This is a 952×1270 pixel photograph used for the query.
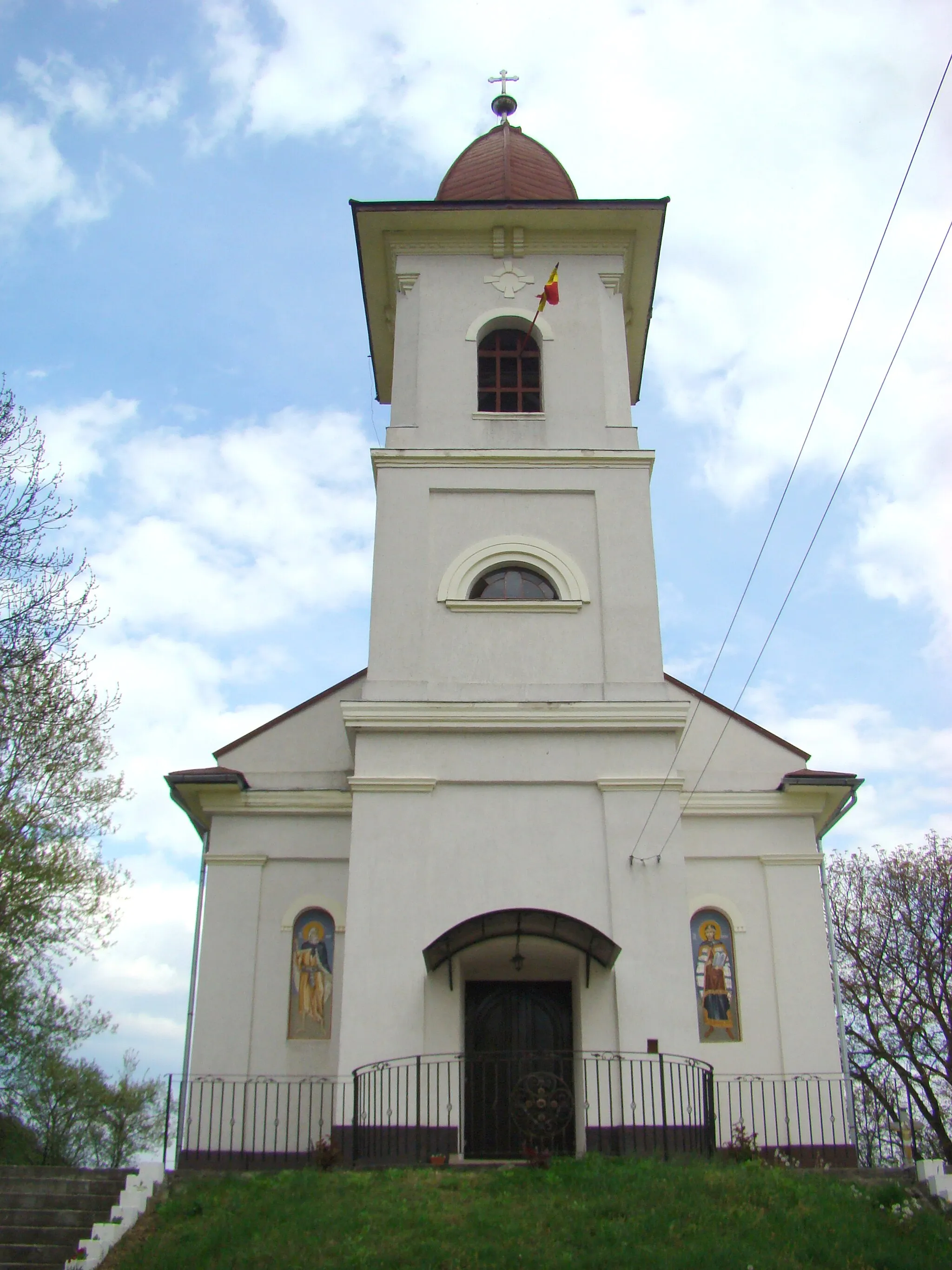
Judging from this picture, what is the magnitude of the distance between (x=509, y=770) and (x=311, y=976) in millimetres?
3561

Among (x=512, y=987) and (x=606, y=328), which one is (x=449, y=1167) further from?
(x=606, y=328)

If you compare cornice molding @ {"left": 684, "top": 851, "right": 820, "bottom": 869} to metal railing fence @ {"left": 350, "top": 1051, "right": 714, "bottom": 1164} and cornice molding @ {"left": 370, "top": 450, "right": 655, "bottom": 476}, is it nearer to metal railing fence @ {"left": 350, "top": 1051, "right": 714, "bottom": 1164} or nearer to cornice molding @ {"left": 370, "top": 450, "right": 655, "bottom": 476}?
metal railing fence @ {"left": 350, "top": 1051, "right": 714, "bottom": 1164}

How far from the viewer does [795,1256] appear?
8289mm

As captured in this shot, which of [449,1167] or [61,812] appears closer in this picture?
[449,1167]

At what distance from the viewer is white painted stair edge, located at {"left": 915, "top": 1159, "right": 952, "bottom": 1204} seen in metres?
10.1

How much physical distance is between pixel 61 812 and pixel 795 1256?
14796mm

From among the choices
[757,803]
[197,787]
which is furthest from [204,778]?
[757,803]

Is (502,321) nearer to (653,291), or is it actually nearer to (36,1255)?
(653,291)

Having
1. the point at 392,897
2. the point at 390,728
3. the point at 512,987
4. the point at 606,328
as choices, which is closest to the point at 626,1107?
the point at 512,987

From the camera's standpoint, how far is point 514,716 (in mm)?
13703

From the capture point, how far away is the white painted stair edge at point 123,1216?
9.79 metres

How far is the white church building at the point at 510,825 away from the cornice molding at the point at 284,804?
38 millimetres

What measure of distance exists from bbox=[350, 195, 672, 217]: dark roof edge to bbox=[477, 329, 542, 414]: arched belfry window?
174cm

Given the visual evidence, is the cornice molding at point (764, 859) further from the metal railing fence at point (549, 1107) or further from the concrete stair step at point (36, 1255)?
the concrete stair step at point (36, 1255)
